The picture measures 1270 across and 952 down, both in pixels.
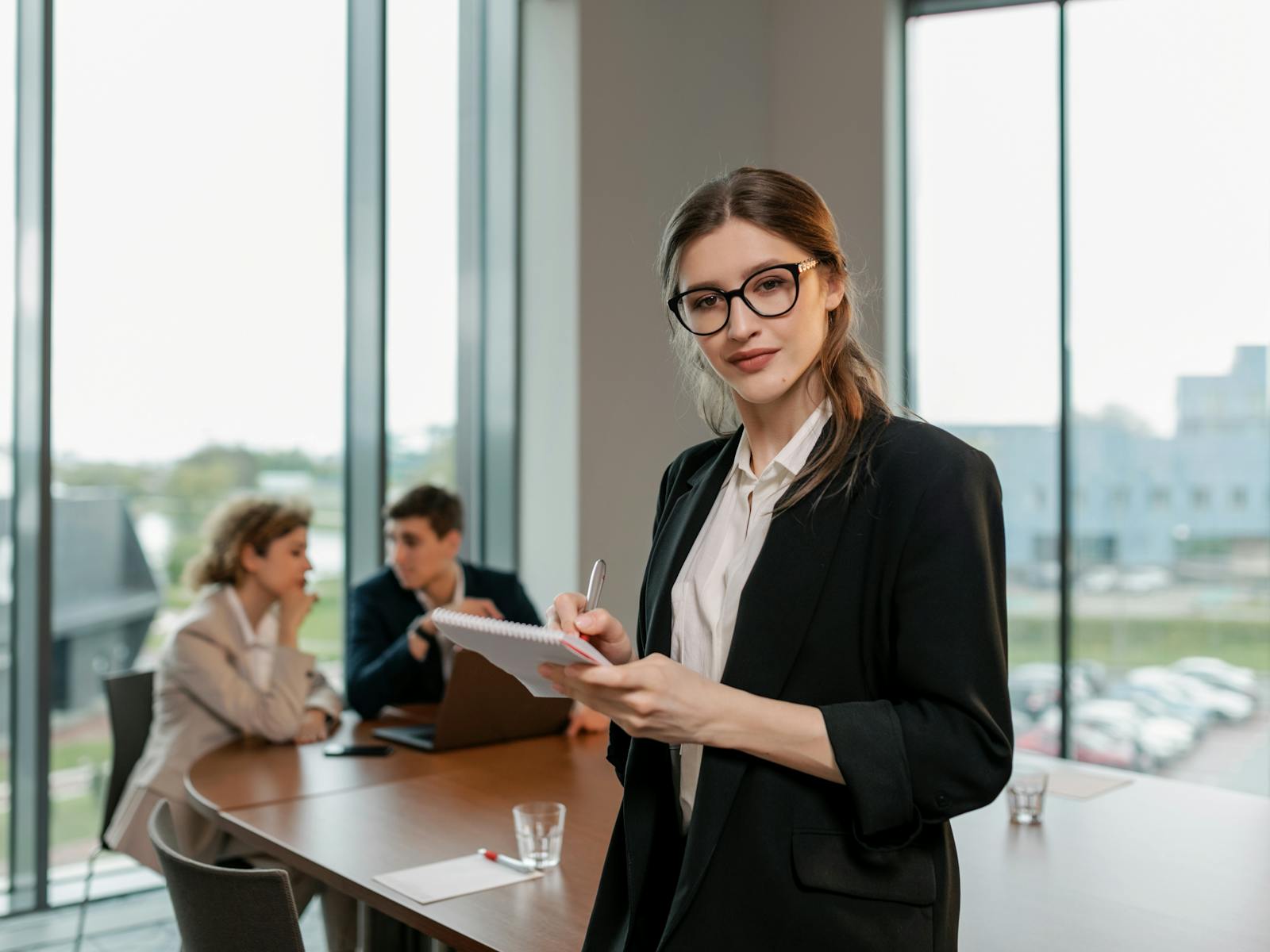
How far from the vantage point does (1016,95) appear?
5.02 meters

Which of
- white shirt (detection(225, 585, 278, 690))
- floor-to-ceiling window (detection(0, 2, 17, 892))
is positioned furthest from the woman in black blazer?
floor-to-ceiling window (detection(0, 2, 17, 892))

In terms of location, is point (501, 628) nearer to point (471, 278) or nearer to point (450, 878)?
point (450, 878)

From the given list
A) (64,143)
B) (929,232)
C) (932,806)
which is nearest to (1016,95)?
(929,232)

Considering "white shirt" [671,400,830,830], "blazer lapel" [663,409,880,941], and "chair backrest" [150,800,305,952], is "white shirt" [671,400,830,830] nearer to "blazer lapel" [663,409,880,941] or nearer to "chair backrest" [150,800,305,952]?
"blazer lapel" [663,409,880,941]

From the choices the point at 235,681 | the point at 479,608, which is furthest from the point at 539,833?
the point at 235,681

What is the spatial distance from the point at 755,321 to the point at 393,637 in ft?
8.92

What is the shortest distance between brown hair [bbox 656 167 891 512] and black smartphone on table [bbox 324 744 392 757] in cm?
184

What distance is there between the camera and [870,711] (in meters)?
1.14

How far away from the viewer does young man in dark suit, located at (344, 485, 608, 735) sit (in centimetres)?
345

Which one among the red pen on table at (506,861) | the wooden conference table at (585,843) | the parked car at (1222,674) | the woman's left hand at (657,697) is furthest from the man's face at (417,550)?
the parked car at (1222,674)

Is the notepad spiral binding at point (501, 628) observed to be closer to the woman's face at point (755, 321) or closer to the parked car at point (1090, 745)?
the woman's face at point (755, 321)

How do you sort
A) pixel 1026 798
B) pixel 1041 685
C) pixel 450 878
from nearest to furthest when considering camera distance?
pixel 450 878, pixel 1026 798, pixel 1041 685

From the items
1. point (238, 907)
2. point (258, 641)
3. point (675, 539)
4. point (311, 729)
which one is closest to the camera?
point (675, 539)

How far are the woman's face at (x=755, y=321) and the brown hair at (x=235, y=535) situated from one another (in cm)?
239
